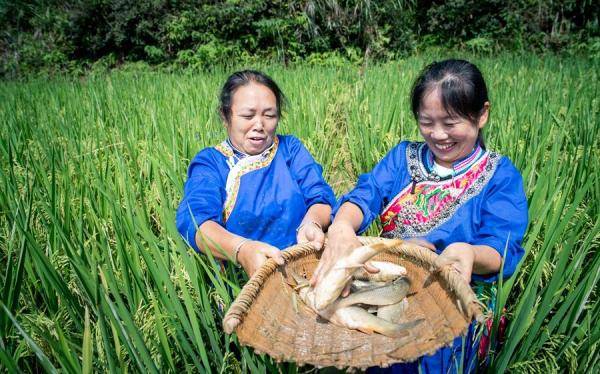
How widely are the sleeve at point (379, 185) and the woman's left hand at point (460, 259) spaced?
0.35 meters

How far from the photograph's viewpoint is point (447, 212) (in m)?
1.21

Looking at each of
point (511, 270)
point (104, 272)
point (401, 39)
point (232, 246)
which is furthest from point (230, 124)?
point (401, 39)

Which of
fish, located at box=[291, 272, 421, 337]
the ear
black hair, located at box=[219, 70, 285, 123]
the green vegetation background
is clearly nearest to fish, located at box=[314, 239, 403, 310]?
fish, located at box=[291, 272, 421, 337]

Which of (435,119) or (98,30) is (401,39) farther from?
(435,119)

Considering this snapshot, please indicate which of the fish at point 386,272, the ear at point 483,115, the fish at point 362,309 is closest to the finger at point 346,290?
the fish at point 362,309

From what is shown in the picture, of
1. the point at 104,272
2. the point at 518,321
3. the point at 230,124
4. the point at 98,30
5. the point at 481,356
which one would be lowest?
the point at 481,356

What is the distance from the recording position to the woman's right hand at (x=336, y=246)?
1047 mm

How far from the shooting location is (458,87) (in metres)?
1.13

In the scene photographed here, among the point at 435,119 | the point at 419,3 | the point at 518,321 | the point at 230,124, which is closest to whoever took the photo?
the point at 518,321

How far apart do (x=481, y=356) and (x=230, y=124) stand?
41.7 inches

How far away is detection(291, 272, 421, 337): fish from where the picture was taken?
92 cm

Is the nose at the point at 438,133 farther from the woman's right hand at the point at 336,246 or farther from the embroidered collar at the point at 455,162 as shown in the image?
the woman's right hand at the point at 336,246

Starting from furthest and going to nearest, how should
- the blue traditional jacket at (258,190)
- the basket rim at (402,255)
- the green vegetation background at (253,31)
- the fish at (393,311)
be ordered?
the green vegetation background at (253,31) → the blue traditional jacket at (258,190) → the fish at (393,311) → the basket rim at (402,255)

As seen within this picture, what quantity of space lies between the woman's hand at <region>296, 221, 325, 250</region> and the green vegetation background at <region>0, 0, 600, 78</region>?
7.70 meters
